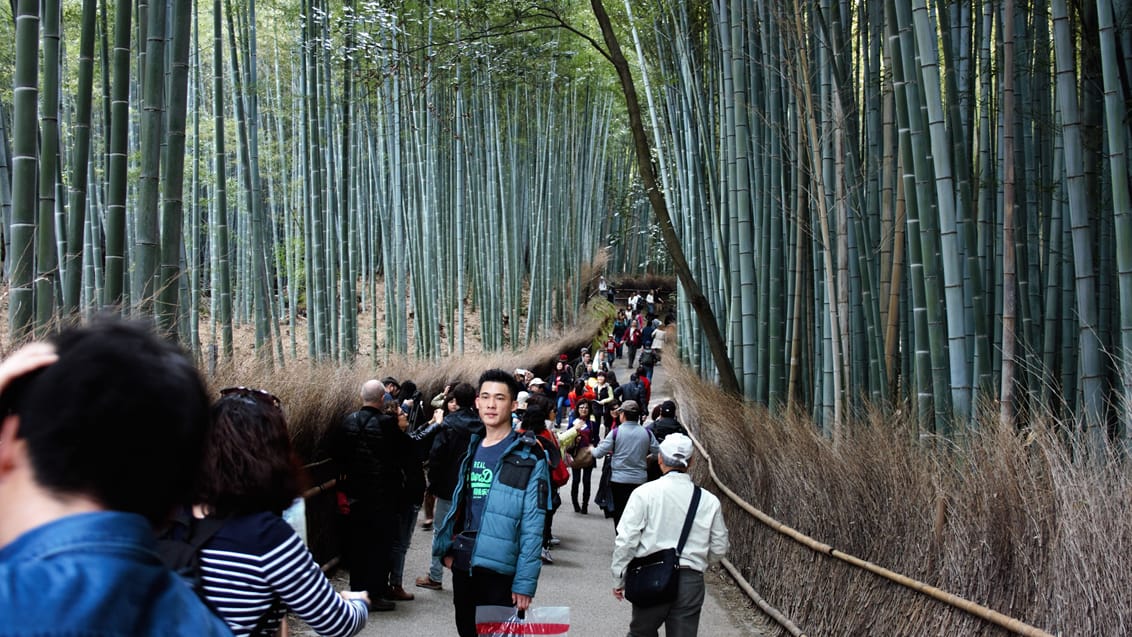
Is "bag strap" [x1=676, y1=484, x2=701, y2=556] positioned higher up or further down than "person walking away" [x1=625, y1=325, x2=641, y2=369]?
further down

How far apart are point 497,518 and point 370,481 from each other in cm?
181

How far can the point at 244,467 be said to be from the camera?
204 cm

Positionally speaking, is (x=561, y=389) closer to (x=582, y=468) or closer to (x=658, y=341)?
(x=582, y=468)

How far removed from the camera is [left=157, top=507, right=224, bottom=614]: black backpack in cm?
196

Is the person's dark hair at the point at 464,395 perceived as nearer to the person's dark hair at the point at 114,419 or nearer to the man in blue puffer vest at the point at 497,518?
the man in blue puffer vest at the point at 497,518

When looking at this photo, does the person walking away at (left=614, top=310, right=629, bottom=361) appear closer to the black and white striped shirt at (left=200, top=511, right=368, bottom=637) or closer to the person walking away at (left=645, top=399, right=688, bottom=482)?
the person walking away at (left=645, top=399, right=688, bottom=482)

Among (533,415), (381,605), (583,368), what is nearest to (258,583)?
(533,415)

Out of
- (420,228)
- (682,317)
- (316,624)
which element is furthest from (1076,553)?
(420,228)

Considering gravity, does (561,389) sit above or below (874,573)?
above

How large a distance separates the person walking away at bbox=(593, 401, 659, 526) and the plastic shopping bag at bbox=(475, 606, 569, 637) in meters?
3.39

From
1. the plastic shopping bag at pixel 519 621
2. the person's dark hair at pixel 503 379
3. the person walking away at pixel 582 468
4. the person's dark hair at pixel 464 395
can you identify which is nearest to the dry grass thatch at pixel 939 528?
the plastic shopping bag at pixel 519 621

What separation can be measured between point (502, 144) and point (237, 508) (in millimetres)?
16810

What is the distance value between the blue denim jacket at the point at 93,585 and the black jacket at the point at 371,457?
172 inches

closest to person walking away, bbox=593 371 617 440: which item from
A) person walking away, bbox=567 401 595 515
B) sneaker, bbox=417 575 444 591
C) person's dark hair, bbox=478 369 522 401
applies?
person walking away, bbox=567 401 595 515
